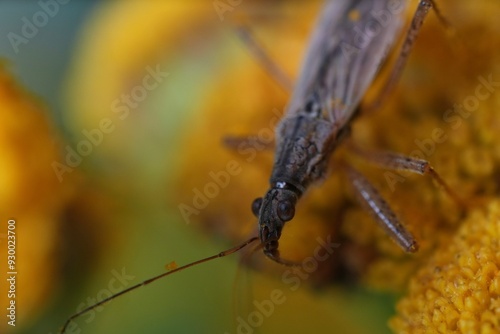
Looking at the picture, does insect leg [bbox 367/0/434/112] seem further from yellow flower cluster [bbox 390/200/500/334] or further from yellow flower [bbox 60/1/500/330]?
yellow flower cluster [bbox 390/200/500/334]

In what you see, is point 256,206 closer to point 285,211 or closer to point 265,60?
point 285,211

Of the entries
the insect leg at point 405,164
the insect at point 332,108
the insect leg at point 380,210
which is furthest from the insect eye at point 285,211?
the insect leg at point 405,164

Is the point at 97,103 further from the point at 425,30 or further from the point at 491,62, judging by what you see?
the point at 491,62

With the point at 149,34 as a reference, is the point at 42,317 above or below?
below

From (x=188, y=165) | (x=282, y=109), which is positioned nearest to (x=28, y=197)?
(x=188, y=165)

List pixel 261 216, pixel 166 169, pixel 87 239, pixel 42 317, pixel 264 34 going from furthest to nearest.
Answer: pixel 264 34 < pixel 166 169 < pixel 87 239 < pixel 42 317 < pixel 261 216

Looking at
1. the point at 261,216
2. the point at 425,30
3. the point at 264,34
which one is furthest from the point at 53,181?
the point at 425,30

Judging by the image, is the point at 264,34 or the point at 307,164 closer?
the point at 307,164

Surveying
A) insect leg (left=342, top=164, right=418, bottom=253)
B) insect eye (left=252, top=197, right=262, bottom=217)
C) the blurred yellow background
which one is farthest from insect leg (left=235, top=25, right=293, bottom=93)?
insect eye (left=252, top=197, right=262, bottom=217)
